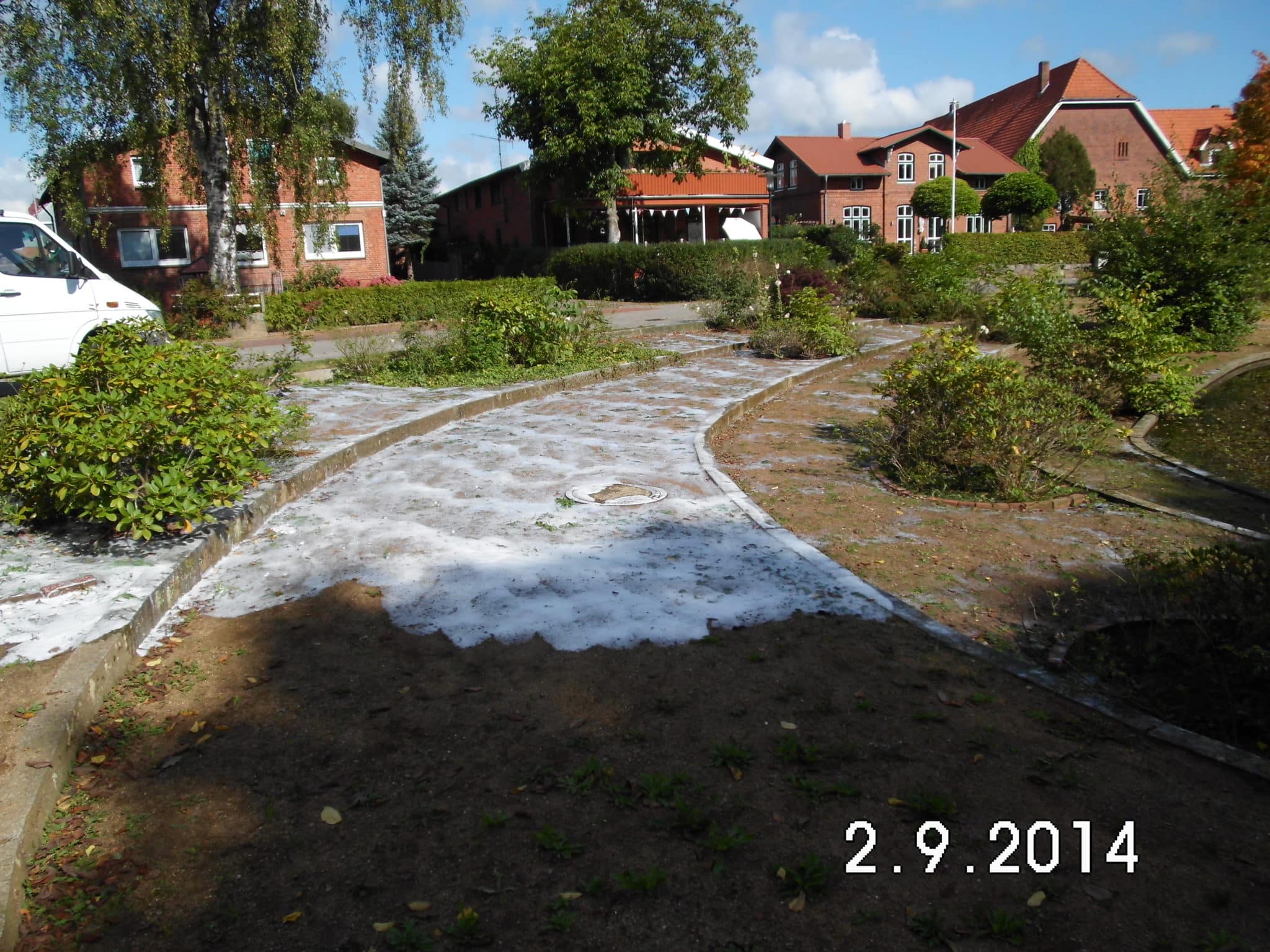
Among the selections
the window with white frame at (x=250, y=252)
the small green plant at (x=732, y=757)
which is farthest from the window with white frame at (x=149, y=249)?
the small green plant at (x=732, y=757)

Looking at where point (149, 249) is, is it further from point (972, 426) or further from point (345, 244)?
point (972, 426)

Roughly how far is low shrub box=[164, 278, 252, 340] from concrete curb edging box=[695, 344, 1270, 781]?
50.9 feet

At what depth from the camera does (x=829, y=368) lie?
1358cm

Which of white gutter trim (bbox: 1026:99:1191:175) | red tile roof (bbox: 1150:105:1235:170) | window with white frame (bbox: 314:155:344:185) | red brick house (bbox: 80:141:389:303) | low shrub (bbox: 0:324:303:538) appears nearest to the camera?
low shrub (bbox: 0:324:303:538)

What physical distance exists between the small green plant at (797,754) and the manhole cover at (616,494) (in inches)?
123

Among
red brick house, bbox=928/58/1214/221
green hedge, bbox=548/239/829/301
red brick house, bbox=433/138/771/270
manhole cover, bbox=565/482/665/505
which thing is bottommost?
manhole cover, bbox=565/482/665/505

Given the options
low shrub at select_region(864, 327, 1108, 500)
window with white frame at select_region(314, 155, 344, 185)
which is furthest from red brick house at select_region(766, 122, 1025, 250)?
low shrub at select_region(864, 327, 1108, 500)

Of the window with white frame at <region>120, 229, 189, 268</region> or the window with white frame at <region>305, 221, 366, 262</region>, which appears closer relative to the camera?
the window with white frame at <region>120, 229, 189, 268</region>

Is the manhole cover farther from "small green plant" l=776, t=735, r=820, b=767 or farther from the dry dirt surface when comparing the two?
"small green plant" l=776, t=735, r=820, b=767

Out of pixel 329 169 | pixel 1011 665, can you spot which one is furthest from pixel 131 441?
pixel 329 169

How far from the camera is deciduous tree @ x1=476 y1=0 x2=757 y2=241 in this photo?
31.1m

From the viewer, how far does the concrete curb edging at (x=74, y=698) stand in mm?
2656

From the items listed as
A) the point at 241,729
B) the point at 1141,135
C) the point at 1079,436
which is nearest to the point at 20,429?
the point at 241,729

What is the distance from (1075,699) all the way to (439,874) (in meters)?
2.43
